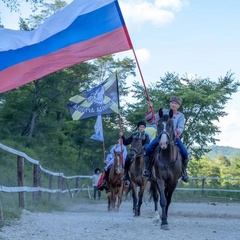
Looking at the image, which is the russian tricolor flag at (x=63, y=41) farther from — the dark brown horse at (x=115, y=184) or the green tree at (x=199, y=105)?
the green tree at (x=199, y=105)

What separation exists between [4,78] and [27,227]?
2.66m

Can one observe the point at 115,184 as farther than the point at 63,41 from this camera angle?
Yes

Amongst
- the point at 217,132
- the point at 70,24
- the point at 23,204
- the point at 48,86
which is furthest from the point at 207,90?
the point at 70,24

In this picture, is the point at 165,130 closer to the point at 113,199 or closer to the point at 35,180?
the point at 35,180

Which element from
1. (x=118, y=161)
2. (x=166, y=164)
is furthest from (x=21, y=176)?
(x=118, y=161)

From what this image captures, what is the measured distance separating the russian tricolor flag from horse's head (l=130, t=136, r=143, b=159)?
5.30 meters

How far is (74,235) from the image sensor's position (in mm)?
8695

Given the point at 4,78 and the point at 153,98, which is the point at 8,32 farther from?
the point at 153,98

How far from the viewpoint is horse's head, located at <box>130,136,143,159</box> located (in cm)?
1534

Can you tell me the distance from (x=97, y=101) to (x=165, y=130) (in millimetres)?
11659

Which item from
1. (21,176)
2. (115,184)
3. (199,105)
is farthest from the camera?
(199,105)

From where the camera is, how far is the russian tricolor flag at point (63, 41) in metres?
8.91

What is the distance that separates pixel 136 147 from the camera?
1537 centimetres

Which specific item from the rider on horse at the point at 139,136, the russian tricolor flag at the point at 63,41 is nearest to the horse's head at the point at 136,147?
the rider on horse at the point at 139,136
